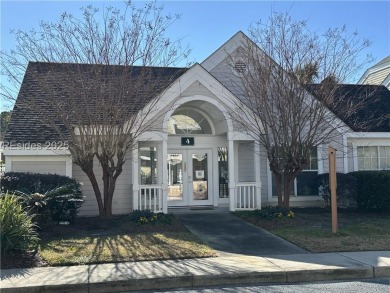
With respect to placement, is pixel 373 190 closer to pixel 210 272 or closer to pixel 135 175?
pixel 135 175

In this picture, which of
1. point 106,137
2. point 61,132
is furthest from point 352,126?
point 61,132

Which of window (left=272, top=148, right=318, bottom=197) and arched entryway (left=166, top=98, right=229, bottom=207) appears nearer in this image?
arched entryway (left=166, top=98, right=229, bottom=207)

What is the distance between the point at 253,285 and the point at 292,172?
6506 millimetres

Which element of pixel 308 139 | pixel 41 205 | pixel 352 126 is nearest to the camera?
pixel 41 205

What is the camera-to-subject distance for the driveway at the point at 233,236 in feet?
29.2

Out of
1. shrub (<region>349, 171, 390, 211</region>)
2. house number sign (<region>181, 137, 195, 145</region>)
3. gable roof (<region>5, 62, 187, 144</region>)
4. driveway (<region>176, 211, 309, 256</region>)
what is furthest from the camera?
house number sign (<region>181, 137, 195, 145</region>)

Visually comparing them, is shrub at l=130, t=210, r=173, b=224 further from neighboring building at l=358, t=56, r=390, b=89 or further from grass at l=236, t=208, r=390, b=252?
neighboring building at l=358, t=56, r=390, b=89

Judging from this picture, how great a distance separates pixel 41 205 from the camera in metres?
9.62

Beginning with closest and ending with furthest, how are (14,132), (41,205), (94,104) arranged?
(41,205)
(94,104)
(14,132)

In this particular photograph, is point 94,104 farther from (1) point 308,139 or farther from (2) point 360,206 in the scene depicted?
(2) point 360,206

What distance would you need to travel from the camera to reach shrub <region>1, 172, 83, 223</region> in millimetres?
11164

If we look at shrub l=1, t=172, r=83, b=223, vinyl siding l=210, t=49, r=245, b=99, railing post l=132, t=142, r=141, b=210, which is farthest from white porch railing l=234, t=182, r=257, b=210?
shrub l=1, t=172, r=83, b=223

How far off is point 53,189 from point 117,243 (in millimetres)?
3206

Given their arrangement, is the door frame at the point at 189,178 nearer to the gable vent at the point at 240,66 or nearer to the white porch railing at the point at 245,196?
the white porch railing at the point at 245,196
